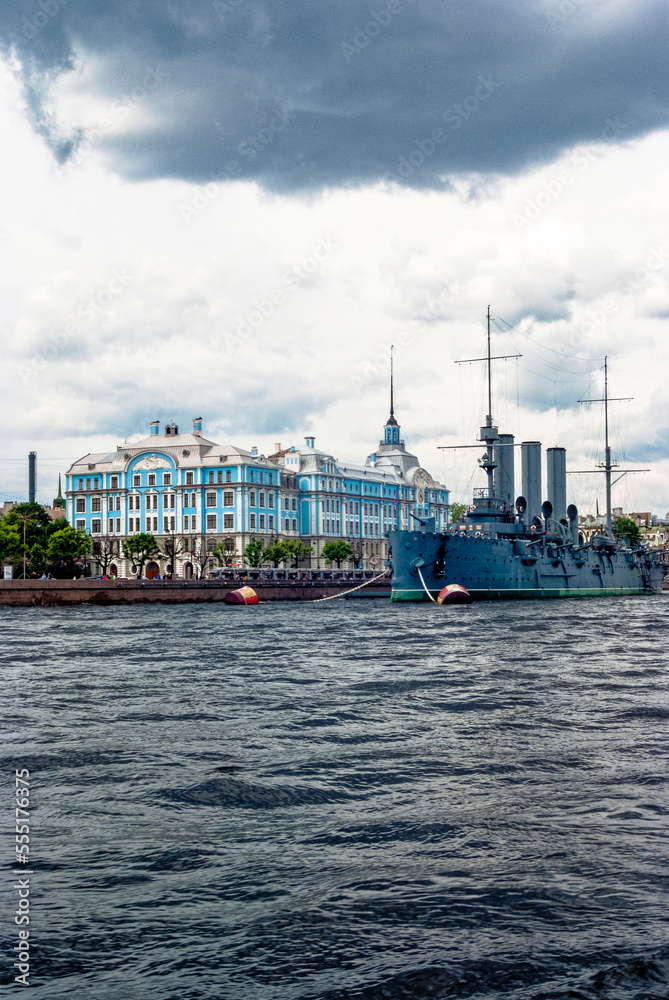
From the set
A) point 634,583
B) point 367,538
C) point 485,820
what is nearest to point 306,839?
point 485,820

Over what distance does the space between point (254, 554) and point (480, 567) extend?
46680mm

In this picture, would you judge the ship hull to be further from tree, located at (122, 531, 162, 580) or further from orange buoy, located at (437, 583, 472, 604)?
tree, located at (122, 531, 162, 580)

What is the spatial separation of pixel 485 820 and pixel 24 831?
4461 mm

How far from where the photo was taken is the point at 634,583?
93.7 meters

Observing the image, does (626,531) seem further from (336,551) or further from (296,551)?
(296,551)

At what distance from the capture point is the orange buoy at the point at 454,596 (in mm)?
64438

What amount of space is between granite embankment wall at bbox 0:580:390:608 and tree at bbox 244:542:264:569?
71.5ft

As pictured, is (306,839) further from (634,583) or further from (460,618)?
(634,583)

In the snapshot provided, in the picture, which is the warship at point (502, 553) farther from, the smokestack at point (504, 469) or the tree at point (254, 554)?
the tree at point (254, 554)

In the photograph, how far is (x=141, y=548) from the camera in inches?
4200

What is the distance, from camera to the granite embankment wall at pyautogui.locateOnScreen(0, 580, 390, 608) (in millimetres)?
70625

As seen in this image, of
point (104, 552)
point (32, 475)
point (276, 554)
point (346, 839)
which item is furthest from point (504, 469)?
point (32, 475)

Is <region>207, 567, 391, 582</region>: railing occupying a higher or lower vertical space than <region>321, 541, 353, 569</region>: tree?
lower

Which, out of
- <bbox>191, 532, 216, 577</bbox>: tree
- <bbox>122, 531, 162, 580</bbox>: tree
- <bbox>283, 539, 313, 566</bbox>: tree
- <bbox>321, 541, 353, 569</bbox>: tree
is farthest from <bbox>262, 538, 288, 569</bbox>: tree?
<bbox>122, 531, 162, 580</bbox>: tree
